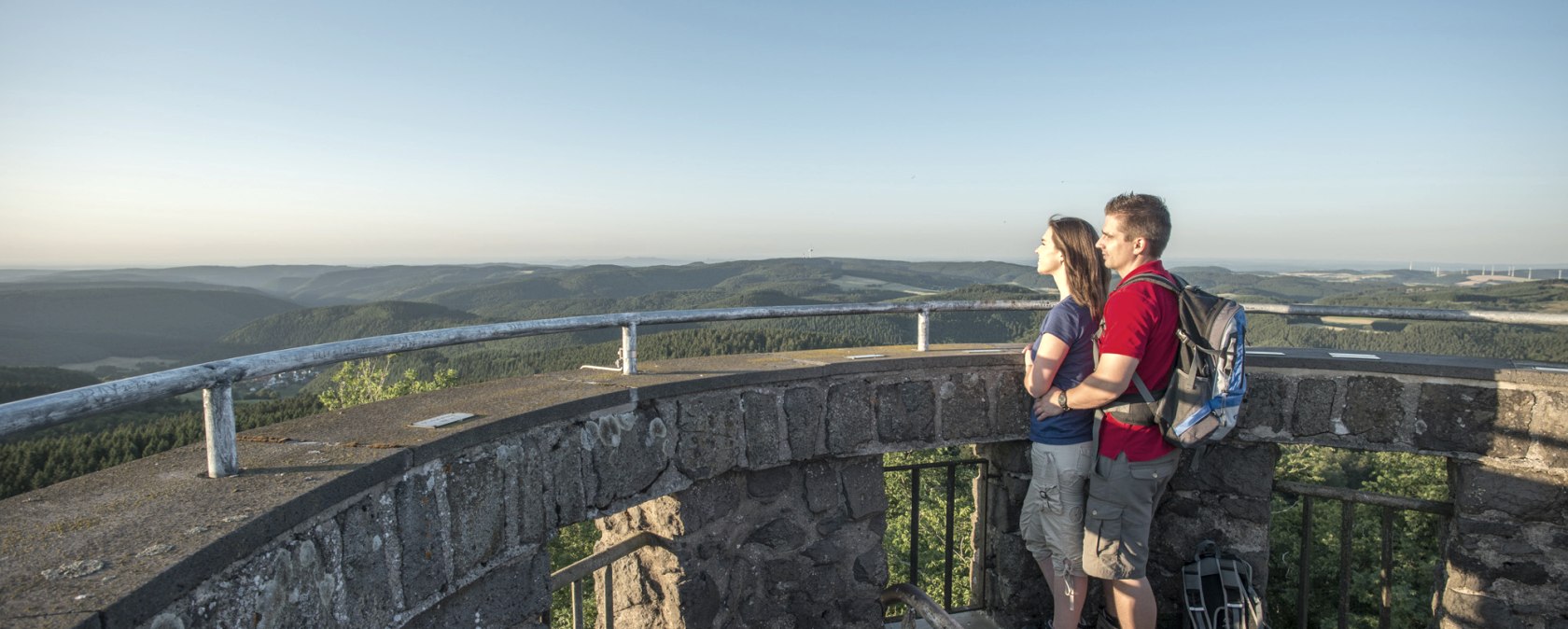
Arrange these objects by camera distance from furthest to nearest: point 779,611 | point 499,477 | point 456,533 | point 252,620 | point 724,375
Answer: point 779,611
point 724,375
point 499,477
point 456,533
point 252,620

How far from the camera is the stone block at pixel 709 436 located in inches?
114

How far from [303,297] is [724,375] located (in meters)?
203

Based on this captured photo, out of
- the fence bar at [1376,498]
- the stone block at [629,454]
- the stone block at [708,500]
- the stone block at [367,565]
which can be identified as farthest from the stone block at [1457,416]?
the stone block at [367,565]

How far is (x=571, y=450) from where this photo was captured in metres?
2.44

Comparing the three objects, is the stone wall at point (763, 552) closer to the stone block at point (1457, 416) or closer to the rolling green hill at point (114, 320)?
the stone block at point (1457, 416)

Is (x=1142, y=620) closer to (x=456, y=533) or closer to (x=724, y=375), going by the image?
(x=724, y=375)

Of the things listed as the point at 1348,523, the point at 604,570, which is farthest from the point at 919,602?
the point at 1348,523

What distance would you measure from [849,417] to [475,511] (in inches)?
66.8

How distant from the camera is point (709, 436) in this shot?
2.97 meters

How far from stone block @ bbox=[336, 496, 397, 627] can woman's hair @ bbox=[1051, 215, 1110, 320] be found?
246 centimetres

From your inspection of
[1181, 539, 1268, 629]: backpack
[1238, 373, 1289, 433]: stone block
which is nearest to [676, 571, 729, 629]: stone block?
[1181, 539, 1268, 629]: backpack

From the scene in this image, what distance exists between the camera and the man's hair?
2.86 m

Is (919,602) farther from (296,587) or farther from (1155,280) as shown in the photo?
(296,587)

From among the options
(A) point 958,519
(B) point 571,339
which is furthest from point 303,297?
(A) point 958,519
